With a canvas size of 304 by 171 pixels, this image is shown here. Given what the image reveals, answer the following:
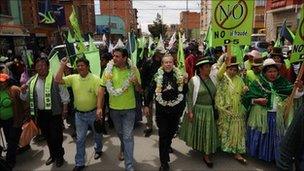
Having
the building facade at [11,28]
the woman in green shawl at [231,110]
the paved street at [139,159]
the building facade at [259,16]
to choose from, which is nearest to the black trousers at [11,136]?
the paved street at [139,159]

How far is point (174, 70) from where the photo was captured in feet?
17.0

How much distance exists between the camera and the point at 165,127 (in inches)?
205

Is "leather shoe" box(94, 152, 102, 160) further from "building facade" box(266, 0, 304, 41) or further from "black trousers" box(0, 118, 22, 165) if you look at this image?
"building facade" box(266, 0, 304, 41)

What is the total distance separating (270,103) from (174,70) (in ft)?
5.10

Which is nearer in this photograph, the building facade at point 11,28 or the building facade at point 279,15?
the building facade at point 11,28

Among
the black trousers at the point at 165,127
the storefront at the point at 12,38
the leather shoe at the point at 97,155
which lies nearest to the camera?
the black trousers at the point at 165,127

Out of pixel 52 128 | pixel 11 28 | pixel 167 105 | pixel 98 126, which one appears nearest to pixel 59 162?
pixel 52 128

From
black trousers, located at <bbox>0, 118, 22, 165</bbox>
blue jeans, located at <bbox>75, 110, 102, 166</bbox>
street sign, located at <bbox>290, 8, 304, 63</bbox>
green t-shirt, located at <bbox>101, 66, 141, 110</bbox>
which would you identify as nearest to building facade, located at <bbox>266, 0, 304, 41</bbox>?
street sign, located at <bbox>290, 8, 304, 63</bbox>

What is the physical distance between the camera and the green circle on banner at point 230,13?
17.3 ft

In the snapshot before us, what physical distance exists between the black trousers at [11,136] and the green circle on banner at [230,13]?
3.60 meters

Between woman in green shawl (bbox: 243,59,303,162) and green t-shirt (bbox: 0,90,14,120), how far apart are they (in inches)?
147

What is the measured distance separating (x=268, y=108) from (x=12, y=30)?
728 inches

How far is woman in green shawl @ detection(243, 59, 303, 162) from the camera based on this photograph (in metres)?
5.22

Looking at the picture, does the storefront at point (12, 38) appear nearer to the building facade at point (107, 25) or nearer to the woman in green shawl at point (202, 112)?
the woman in green shawl at point (202, 112)
